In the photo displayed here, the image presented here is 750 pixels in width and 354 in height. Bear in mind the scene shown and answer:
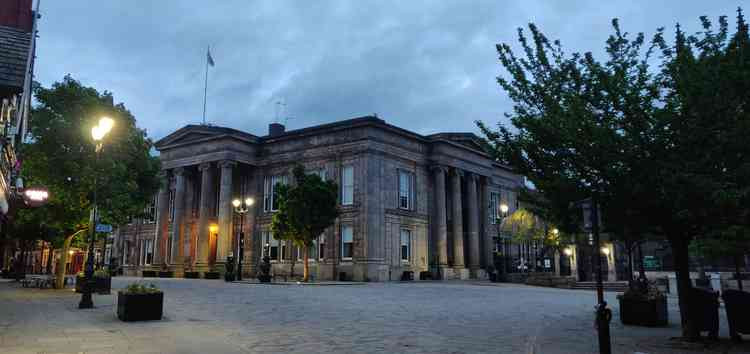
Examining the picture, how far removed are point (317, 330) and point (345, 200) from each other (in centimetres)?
3069

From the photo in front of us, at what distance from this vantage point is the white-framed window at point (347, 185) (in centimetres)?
4184

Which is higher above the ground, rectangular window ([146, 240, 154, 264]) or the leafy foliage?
the leafy foliage

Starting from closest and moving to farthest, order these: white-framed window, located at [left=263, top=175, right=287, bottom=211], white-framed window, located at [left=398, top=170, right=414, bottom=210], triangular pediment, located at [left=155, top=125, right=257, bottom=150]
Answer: white-framed window, located at [left=398, top=170, right=414, bottom=210] → white-framed window, located at [left=263, top=175, right=287, bottom=211] → triangular pediment, located at [left=155, top=125, right=257, bottom=150]

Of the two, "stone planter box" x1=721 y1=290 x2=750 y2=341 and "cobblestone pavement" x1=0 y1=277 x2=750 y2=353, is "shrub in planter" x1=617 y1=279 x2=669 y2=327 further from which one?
"stone planter box" x1=721 y1=290 x2=750 y2=341

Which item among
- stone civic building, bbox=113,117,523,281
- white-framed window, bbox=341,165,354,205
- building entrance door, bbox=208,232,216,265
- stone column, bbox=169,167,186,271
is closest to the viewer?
stone civic building, bbox=113,117,523,281

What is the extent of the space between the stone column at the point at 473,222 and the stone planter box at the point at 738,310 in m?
37.7

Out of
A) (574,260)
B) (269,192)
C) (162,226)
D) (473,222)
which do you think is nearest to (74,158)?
(269,192)

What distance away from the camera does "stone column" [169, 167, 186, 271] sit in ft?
158

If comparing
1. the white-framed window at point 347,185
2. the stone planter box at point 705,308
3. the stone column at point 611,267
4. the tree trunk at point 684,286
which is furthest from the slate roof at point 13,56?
the stone column at point 611,267

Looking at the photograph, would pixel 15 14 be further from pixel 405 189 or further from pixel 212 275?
pixel 405 189

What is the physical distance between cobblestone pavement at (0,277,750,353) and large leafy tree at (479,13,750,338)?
8.13 ft

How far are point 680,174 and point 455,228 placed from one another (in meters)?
38.6

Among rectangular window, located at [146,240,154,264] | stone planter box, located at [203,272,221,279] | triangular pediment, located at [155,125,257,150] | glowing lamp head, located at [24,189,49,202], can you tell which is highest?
triangular pediment, located at [155,125,257,150]

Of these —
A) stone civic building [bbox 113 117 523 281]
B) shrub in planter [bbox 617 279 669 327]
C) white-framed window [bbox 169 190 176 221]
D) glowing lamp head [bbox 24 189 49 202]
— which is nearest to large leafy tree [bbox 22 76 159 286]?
glowing lamp head [bbox 24 189 49 202]
